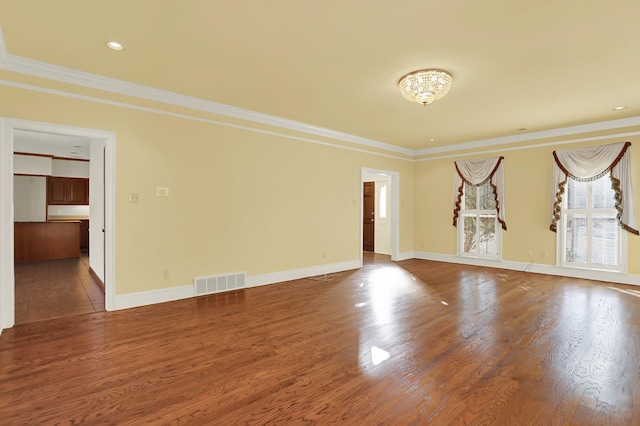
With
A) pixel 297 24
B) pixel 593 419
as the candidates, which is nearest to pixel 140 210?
pixel 297 24

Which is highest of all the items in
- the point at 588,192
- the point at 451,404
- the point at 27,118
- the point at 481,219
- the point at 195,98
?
the point at 195,98

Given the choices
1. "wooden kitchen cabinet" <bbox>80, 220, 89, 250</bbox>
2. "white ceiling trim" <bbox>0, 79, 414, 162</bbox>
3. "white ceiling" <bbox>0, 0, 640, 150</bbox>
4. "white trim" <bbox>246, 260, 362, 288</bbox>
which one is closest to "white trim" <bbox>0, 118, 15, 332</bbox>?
"white ceiling trim" <bbox>0, 79, 414, 162</bbox>

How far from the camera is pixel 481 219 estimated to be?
7230 mm

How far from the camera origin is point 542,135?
20.6ft

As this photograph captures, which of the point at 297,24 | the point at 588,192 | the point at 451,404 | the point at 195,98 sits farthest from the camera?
the point at 588,192

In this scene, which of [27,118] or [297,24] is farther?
[27,118]

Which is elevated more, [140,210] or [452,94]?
[452,94]

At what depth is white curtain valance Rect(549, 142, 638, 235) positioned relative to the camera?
5340mm

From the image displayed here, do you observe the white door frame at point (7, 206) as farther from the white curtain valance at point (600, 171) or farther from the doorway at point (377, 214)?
the white curtain valance at point (600, 171)

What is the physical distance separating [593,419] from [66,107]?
17.7 feet

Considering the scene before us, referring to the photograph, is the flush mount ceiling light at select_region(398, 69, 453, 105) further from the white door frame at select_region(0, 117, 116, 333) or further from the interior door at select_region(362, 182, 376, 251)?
the interior door at select_region(362, 182, 376, 251)

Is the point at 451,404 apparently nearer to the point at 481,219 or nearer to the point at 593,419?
the point at 593,419

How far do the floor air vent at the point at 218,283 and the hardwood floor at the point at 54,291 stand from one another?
1173 millimetres

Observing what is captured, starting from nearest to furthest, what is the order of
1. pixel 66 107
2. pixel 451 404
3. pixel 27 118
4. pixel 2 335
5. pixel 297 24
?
pixel 451 404, pixel 297 24, pixel 2 335, pixel 27 118, pixel 66 107
